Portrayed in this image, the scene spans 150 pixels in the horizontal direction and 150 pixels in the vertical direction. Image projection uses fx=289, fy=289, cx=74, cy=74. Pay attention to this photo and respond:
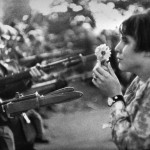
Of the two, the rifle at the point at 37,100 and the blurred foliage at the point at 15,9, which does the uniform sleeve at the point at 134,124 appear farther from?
the blurred foliage at the point at 15,9

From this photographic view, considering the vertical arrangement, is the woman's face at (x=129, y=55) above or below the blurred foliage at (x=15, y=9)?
below

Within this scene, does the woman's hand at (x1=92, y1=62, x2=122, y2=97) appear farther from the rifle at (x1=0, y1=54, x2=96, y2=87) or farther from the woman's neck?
the rifle at (x1=0, y1=54, x2=96, y2=87)

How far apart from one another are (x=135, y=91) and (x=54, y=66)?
943mm

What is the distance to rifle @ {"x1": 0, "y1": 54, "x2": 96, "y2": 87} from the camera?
195cm

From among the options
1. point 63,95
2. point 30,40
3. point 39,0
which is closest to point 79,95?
point 63,95

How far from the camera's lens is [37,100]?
181 cm

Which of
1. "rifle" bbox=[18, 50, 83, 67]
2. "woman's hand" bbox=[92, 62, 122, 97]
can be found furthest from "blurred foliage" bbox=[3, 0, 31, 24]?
"woman's hand" bbox=[92, 62, 122, 97]

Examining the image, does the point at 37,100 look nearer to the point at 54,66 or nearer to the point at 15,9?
the point at 54,66

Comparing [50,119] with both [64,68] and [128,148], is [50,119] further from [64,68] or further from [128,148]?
[128,148]

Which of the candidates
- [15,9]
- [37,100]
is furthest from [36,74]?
[15,9]

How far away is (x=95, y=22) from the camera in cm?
196

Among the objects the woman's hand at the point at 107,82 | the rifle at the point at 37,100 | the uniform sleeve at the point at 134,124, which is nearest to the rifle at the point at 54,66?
the rifle at the point at 37,100

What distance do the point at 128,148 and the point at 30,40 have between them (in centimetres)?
128

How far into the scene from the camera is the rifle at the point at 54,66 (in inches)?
76.9
